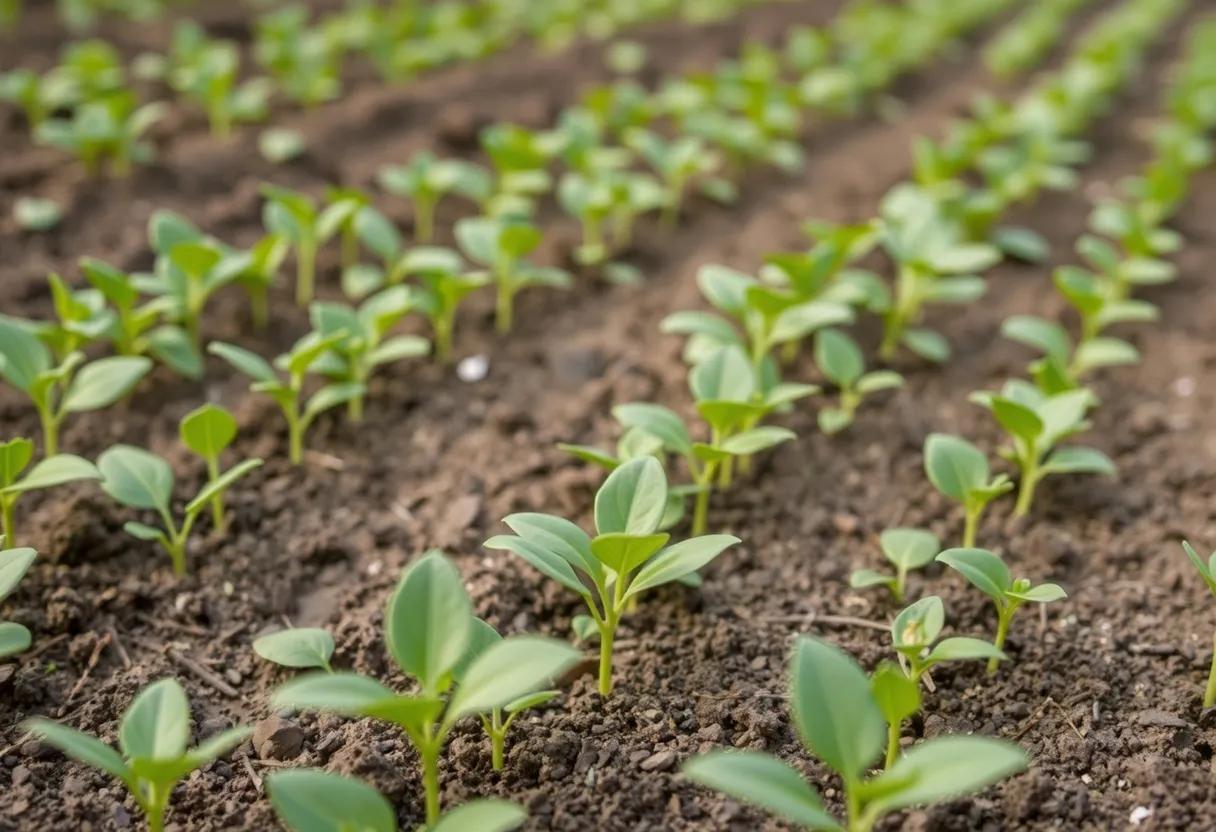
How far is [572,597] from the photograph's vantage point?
2254 millimetres

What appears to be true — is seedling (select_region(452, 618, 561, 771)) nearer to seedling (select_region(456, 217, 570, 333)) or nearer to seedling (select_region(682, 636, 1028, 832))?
seedling (select_region(682, 636, 1028, 832))

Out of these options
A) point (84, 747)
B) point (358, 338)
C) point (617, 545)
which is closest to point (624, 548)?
point (617, 545)

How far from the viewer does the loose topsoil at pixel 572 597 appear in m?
1.80

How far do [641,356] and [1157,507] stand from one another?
1.32m

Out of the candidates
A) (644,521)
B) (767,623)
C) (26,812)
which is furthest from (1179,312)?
(26,812)

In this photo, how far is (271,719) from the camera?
1.88 meters

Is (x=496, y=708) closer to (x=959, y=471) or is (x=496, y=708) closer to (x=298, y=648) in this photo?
(x=298, y=648)

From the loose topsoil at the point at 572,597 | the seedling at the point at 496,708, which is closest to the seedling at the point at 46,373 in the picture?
the loose topsoil at the point at 572,597

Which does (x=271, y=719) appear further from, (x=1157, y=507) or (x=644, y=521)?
(x=1157, y=507)

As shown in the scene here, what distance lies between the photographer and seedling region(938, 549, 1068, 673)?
73.7 inches

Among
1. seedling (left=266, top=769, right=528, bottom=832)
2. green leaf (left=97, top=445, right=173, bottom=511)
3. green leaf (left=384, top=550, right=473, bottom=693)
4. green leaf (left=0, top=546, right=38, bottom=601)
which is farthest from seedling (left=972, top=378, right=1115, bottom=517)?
green leaf (left=0, top=546, right=38, bottom=601)

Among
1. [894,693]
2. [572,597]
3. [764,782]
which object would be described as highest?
[764,782]

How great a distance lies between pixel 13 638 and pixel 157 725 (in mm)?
465

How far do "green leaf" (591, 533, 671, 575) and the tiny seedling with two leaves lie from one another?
0.76 metres
